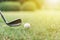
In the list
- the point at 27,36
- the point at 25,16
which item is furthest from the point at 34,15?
the point at 27,36

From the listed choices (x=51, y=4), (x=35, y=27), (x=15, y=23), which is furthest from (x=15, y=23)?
(x=51, y=4)

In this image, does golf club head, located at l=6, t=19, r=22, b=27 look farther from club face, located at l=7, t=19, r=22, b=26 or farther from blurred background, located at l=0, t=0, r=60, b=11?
blurred background, located at l=0, t=0, r=60, b=11

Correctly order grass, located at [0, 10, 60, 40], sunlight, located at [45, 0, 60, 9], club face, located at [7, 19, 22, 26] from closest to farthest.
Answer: grass, located at [0, 10, 60, 40], club face, located at [7, 19, 22, 26], sunlight, located at [45, 0, 60, 9]

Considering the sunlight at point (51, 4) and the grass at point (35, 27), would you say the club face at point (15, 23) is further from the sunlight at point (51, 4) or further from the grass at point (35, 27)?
the sunlight at point (51, 4)

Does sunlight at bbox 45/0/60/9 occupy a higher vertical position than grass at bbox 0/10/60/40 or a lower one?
higher

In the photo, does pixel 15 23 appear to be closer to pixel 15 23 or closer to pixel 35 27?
pixel 15 23

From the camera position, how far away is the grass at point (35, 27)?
97 centimetres

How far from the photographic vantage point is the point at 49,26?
104 centimetres

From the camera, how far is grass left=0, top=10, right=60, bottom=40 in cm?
97

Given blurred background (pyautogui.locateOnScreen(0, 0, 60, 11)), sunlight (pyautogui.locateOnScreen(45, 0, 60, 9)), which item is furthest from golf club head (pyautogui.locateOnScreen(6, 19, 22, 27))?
sunlight (pyautogui.locateOnScreen(45, 0, 60, 9))

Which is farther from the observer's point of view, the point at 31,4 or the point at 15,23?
the point at 31,4

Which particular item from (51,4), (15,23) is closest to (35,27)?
(15,23)

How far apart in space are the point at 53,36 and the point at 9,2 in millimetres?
407

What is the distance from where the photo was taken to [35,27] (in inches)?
42.4
